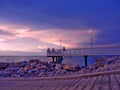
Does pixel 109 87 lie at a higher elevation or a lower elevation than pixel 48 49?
lower

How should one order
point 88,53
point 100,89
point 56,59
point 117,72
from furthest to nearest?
point 56,59
point 88,53
point 117,72
point 100,89

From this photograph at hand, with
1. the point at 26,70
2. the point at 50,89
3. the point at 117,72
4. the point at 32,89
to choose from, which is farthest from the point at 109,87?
the point at 26,70

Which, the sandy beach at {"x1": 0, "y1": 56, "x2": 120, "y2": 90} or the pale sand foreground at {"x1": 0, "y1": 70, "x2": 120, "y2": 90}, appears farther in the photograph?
the sandy beach at {"x1": 0, "y1": 56, "x2": 120, "y2": 90}

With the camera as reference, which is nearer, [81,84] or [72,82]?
[81,84]

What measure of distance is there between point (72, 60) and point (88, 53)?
37.3 feet

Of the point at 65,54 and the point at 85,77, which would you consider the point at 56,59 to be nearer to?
the point at 65,54

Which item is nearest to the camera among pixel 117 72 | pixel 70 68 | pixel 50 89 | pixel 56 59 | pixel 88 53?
pixel 50 89

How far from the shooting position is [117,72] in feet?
48.3

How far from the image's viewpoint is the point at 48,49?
53.9 meters

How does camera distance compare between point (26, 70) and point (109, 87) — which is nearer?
point (109, 87)

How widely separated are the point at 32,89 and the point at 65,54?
36929 millimetres

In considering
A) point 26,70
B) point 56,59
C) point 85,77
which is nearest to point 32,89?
point 85,77

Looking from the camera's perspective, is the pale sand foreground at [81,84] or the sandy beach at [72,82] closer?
the pale sand foreground at [81,84]

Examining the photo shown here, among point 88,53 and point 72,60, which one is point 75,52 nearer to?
point 88,53
